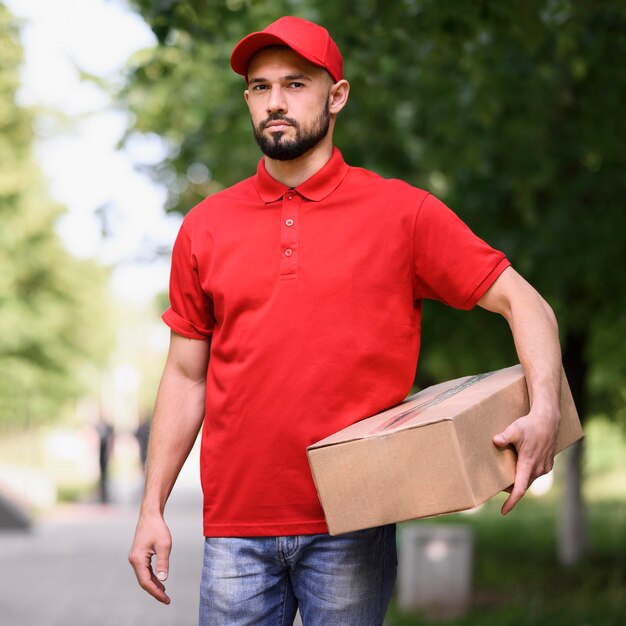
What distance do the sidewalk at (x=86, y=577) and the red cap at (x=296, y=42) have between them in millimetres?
6804

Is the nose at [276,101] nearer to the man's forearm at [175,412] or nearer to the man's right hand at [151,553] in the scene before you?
the man's forearm at [175,412]

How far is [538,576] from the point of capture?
38.3 feet

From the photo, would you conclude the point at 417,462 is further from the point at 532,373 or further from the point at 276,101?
the point at 276,101

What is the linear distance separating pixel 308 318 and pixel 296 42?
0.62 m

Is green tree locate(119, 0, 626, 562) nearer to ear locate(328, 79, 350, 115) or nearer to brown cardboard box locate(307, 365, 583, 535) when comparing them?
ear locate(328, 79, 350, 115)

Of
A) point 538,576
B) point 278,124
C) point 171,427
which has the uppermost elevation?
point 278,124

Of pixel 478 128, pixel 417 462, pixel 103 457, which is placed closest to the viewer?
pixel 417 462

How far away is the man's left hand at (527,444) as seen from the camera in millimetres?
2604

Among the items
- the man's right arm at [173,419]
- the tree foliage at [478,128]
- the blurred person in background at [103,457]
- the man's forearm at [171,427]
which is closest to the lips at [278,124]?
the man's right arm at [173,419]

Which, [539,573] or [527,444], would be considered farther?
[539,573]

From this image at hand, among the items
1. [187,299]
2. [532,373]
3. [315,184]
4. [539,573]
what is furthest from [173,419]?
[539,573]

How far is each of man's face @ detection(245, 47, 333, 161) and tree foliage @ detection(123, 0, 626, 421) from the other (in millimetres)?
3353

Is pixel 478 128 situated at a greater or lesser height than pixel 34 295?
lesser

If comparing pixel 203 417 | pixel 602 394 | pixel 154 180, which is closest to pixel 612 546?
pixel 602 394
